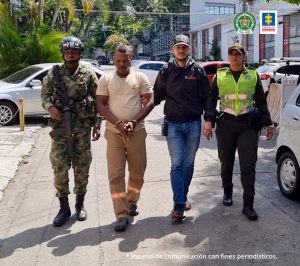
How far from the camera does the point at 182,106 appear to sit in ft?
→ 15.0

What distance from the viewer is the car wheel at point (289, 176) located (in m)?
5.27

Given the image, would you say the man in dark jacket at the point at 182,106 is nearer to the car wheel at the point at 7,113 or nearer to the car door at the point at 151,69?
the car wheel at the point at 7,113

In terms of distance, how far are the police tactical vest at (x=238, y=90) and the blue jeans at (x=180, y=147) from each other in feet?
1.27

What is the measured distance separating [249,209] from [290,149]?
1.01 metres

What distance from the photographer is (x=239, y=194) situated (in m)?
5.73

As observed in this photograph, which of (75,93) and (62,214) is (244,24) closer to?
(75,93)

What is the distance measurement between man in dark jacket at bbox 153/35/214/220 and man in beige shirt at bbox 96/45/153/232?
0.69 feet

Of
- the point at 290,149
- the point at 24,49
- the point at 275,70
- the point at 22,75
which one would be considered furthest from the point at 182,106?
the point at 24,49

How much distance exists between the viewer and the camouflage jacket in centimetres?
463

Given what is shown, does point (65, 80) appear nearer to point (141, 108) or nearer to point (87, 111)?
point (87, 111)

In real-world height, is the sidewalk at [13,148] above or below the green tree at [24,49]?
below

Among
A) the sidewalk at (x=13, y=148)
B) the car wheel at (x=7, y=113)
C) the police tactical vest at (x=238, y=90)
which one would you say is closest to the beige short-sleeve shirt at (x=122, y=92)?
the police tactical vest at (x=238, y=90)

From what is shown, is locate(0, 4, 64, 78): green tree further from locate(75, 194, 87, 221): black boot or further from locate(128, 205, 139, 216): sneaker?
locate(128, 205, 139, 216): sneaker

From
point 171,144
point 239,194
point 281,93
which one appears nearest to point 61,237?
point 171,144
